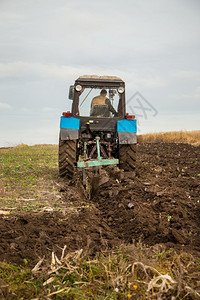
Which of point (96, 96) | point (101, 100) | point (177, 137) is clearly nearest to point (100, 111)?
point (101, 100)

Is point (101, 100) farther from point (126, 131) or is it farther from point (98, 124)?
point (126, 131)

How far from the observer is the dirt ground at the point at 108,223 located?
3723 millimetres

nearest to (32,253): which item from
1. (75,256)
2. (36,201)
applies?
(75,256)

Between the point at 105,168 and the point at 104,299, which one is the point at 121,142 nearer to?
the point at 105,168

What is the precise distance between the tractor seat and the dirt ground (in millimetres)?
1907

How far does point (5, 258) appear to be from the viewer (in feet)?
11.0

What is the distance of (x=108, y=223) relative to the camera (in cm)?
500

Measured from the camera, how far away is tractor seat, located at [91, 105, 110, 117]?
26.5 feet

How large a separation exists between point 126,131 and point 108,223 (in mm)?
3338

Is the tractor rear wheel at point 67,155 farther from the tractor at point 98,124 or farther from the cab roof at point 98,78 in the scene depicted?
the cab roof at point 98,78

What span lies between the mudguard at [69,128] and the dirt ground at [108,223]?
133cm

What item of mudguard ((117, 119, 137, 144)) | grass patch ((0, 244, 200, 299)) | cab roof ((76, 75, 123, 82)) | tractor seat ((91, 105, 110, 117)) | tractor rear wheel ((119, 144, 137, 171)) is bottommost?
grass patch ((0, 244, 200, 299))

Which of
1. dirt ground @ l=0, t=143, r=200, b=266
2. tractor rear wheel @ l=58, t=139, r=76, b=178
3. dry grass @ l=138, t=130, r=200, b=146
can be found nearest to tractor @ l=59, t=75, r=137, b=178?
tractor rear wheel @ l=58, t=139, r=76, b=178

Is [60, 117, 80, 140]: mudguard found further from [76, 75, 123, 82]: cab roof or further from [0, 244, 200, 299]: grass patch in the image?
[0, 244, 200, 299]: grass patch
